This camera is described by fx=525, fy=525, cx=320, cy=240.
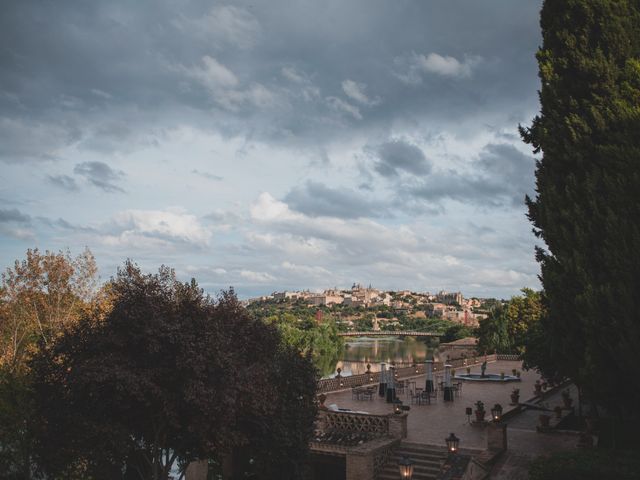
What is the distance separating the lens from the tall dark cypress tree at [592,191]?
11.6 metres

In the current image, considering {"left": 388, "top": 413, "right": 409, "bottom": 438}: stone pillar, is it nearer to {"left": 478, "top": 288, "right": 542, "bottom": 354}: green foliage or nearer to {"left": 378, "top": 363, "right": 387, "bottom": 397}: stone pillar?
{"left": 378, "top": 363, "right": 387, "bottom": 397}: stone pillar

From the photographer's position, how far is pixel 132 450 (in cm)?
1130

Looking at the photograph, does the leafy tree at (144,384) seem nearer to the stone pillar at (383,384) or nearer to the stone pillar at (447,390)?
the stone pillar at (383,384)

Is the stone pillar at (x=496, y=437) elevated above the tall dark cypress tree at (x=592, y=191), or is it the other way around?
the tall dark cypress tree at (x=592, y=191)

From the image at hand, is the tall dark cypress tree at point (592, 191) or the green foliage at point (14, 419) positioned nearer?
the tall dark cypress tree at point (592, 191)

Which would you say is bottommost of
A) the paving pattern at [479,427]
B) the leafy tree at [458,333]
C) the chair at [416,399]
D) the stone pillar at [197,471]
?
the stone pillar at [197,471]

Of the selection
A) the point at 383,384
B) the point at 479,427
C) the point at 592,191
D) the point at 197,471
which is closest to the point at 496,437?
the point at 479,427

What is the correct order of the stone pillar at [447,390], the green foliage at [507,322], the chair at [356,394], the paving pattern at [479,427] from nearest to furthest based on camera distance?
1. the paving pattern at [479,427]
2. the stone pillar at [447,390]
3. the chair at [356,394]
4. the green foliage at [507,322]

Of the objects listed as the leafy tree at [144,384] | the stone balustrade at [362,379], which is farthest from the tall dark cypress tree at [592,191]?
the stone balustrade at [362,379]

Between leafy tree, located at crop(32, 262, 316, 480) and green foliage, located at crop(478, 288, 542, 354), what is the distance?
134 ft

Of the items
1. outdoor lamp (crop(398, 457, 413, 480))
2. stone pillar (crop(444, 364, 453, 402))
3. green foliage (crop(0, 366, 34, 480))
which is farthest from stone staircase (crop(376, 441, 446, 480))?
green foliage (crop(0, 366, 34, 480))

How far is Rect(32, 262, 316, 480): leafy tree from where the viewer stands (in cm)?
927

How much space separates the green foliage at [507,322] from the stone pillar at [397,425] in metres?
32.8

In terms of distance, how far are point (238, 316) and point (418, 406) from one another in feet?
44.2
